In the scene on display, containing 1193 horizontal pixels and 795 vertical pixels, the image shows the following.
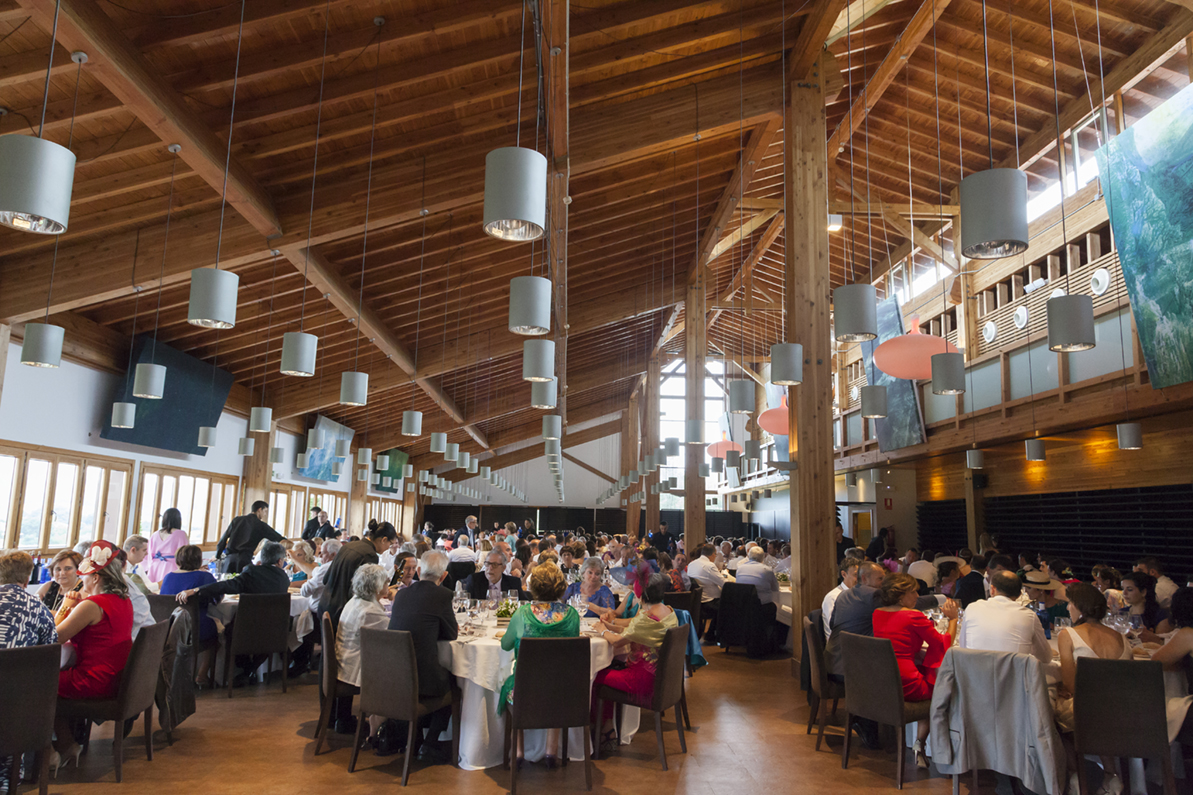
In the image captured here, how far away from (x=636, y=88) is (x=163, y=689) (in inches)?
248

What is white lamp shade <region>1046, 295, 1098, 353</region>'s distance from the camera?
16.6ft

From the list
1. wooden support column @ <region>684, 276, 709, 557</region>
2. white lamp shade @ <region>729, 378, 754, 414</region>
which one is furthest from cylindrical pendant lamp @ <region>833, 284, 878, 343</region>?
wooden support column @ <region>684, 276, 709, 557</region>

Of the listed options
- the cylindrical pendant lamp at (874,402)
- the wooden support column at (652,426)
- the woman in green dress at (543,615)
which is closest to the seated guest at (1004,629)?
the woman in green dress at (543,615)

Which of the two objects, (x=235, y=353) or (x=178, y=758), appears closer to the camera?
(x=178, y=758)

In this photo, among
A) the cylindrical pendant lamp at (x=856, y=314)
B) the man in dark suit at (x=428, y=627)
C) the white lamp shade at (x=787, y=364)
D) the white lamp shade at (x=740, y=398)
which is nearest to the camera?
the man in dark suit at (x=428, y=627)

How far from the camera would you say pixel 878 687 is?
4.14 m

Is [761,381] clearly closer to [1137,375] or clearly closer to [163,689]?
[1137,375]

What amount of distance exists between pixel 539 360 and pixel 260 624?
300 centimetres

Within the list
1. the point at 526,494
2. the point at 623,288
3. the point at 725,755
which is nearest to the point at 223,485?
the point at 623,288

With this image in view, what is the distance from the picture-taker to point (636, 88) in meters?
7.36

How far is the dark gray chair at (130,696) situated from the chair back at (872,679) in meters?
3.79

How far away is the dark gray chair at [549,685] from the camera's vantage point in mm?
3867

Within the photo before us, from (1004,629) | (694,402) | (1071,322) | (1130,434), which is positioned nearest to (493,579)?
(1004,629)

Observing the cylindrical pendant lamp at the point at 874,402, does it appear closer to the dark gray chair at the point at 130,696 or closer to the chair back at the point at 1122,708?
the chair back at the point at 1122,708
